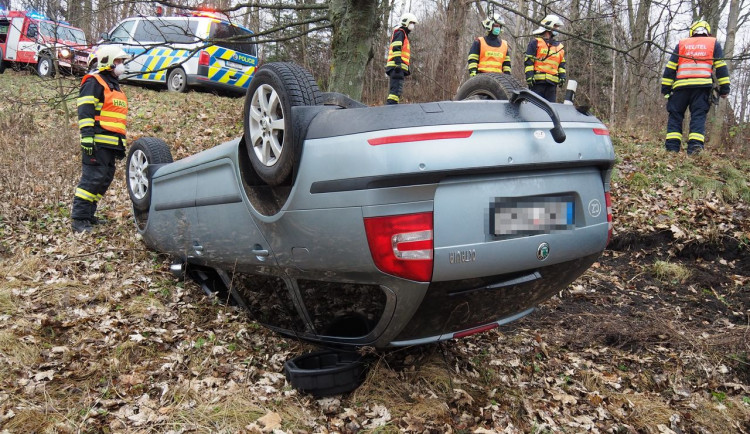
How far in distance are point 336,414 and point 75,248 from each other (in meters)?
3.11

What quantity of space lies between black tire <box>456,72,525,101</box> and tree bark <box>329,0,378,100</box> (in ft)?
7.97

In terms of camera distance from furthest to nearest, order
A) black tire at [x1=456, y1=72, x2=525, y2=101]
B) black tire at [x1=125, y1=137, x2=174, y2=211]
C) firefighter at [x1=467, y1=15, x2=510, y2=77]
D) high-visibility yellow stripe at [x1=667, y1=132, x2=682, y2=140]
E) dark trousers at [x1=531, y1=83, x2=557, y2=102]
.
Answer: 1. dark trousers at [x1=531, y1=83, x2=557, y2=102]
2. firefighter at [x1=467, y1=15, x2=510, y2=77]
3. high-visibility yellow stripe at [x1=667, y1=132, x2=682, y2=140]
4. black tire at [x1=125, y1=137, x2=174, y2=211]
5. black tire at [x1=456, y1=72, x2=525, y2=101]

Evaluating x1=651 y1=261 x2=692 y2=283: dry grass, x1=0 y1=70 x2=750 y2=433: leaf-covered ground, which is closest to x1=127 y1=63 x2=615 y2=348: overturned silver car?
x1=0 y1=70 x2=750 y2=433: leaf-covered ground

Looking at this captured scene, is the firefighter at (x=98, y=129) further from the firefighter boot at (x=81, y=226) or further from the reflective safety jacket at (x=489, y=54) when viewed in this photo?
the reflective safety jacket at (x=489, y=54)

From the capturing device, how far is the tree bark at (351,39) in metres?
5.46

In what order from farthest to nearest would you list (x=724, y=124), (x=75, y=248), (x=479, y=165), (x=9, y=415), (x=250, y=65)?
(x=250, y=65)
(x=724, y=124)
(x=75, y=248)
(x=9, y=415)
(x=479, y=165)

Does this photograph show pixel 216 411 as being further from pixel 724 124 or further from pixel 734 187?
pixel 724 124

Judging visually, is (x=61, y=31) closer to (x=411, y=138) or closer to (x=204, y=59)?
(x=204, y=59)

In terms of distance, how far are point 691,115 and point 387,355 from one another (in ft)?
22.4

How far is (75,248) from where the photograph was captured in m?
4.64

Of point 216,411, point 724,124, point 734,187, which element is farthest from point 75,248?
point 724,124

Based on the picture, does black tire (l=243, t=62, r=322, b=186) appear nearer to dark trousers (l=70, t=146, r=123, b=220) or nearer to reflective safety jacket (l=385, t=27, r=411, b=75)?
dark trousers (l=70, t=146, r=123, b=220)

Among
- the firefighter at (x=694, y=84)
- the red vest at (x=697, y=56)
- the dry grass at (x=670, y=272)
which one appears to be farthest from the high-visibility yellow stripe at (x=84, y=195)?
the red vest at (x=697, y=56)

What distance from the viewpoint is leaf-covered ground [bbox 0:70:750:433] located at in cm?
268
